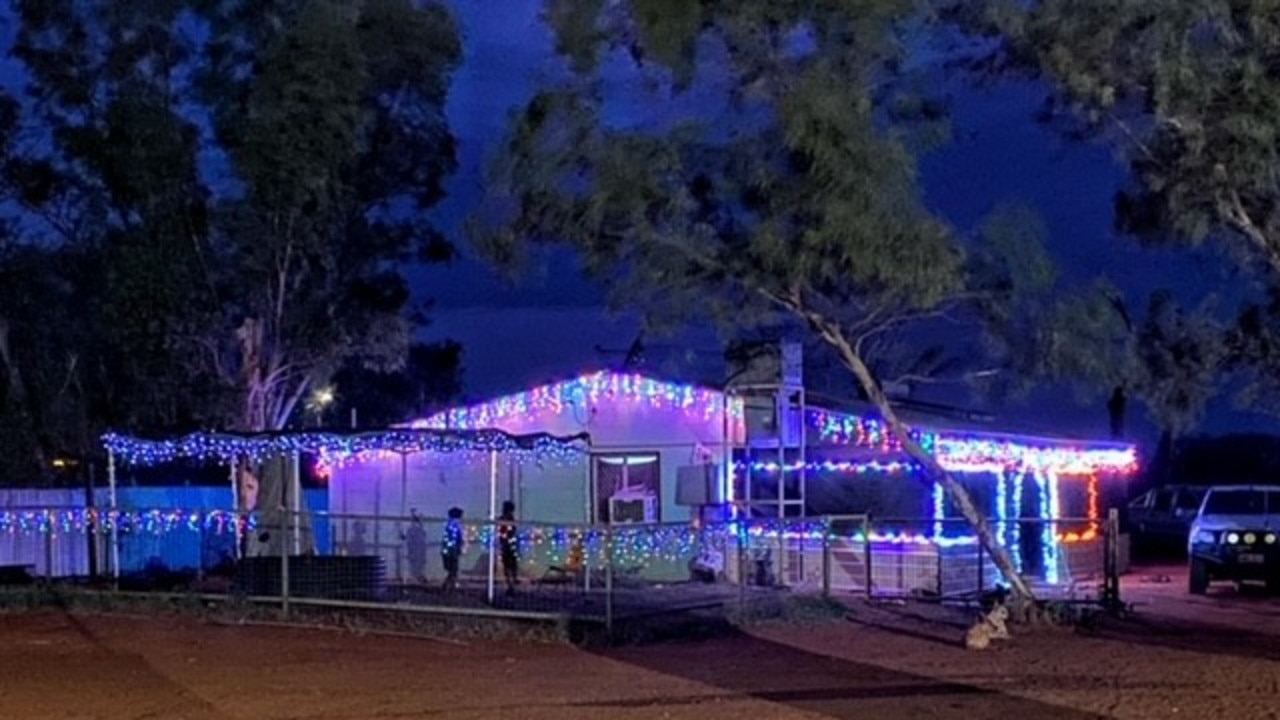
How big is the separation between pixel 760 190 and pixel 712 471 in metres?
9.33

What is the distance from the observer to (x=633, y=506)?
31.8m

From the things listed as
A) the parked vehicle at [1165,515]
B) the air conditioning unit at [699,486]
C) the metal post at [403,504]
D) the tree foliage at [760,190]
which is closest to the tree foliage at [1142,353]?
the tree foliage at [760,190]

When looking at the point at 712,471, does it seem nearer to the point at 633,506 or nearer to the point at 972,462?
the point at 633,506

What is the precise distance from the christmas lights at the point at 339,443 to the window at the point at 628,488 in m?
1.79

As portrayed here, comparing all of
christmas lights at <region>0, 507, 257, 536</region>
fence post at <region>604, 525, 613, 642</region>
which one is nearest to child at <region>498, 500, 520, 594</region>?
christmas lights at <region>0, 507, 257, 536</region>

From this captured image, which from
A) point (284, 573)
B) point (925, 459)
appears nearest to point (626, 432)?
point (925, 459)

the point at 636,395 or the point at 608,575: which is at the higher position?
the point at 636,395

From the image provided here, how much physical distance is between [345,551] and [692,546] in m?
6.47

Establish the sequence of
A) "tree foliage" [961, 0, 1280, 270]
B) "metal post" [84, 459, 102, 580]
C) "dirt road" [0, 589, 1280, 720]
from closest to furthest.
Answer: "dirt road" [0, 589, 1280, 720] < "tree foliage" [961, 0, 1280, 270] < "metal post" [84, 459, 102, 580]

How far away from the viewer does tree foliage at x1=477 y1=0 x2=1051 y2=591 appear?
2142 cm

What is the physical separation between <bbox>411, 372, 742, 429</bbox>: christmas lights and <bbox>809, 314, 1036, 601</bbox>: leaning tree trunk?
6361 mm

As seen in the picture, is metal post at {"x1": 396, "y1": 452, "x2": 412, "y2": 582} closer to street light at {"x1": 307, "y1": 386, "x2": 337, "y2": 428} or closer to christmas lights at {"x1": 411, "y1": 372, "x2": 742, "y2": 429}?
christmas lights at {"x1": 411, "y1": 372, "x2": 742, "y2": 429}

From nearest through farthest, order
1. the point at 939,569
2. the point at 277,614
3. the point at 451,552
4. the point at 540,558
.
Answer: the point at 277,614, the point at 939,569, the point at 451,552, the point at 540,558

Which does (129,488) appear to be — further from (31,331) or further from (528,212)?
(528,212)
